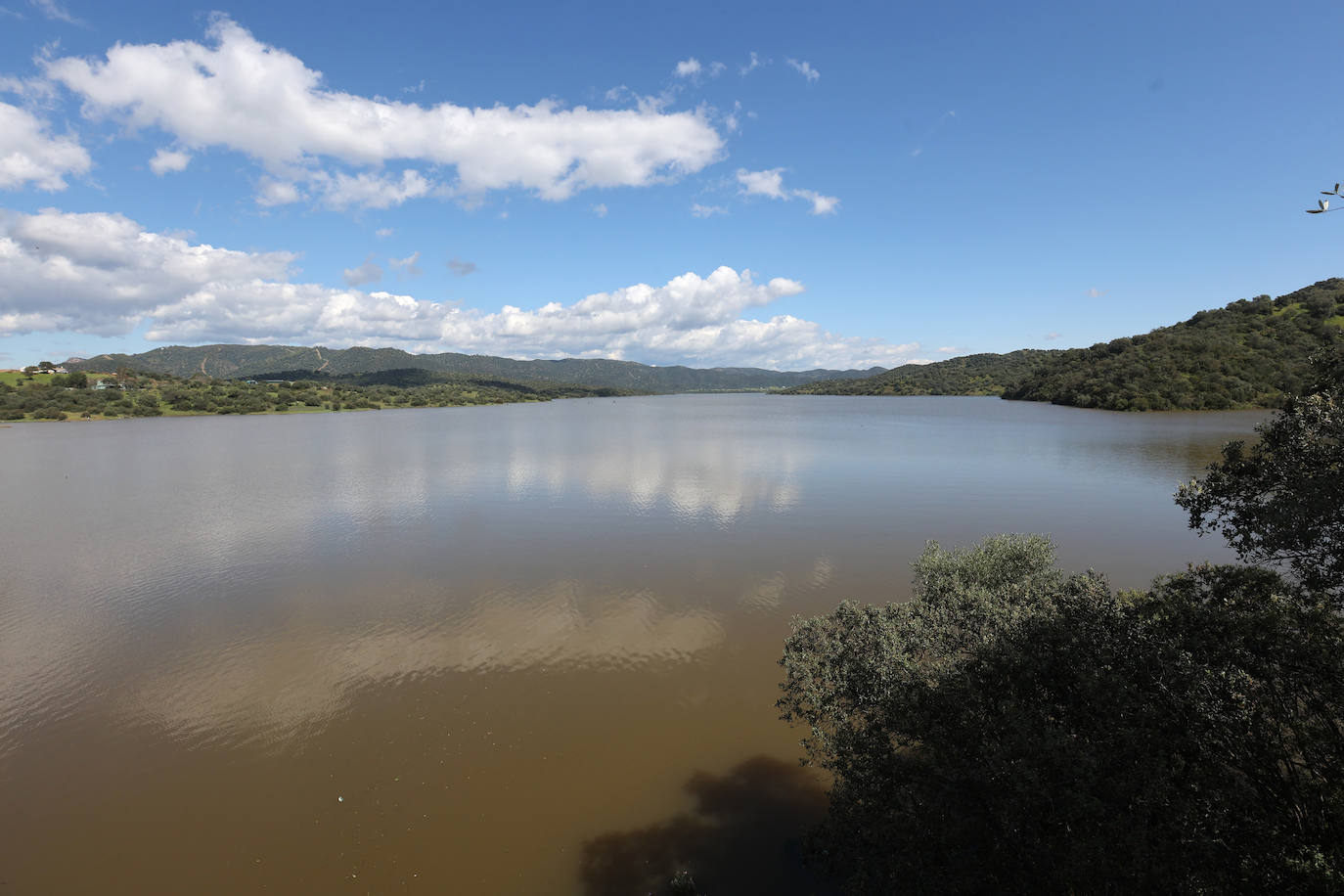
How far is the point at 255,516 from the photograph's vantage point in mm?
53625

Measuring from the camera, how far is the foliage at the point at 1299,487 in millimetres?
12227

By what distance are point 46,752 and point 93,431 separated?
170m

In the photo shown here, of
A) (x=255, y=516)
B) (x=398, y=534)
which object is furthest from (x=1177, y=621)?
(x=255, y=516)

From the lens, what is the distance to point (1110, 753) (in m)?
10.8

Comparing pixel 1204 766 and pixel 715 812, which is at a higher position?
pixel 1204 766

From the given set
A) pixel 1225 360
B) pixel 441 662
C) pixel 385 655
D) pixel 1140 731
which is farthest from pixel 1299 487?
pixel 1225 360

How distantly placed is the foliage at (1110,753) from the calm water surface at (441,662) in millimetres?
5817

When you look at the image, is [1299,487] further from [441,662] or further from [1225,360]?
[1225,360]

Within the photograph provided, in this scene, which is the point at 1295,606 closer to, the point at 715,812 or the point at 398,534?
the point at 715,812

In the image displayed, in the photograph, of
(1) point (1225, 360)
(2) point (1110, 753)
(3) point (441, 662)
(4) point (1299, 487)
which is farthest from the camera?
(1) point (1225, 360)

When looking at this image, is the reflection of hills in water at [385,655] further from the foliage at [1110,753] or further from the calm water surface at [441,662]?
the foliage at [1110,753]

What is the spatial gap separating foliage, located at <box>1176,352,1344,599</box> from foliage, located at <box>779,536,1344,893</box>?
898mm

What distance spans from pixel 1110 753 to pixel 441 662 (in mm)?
25467

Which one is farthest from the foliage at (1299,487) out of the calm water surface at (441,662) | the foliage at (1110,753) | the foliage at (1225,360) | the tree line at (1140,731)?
the foliage at (1225,360)
